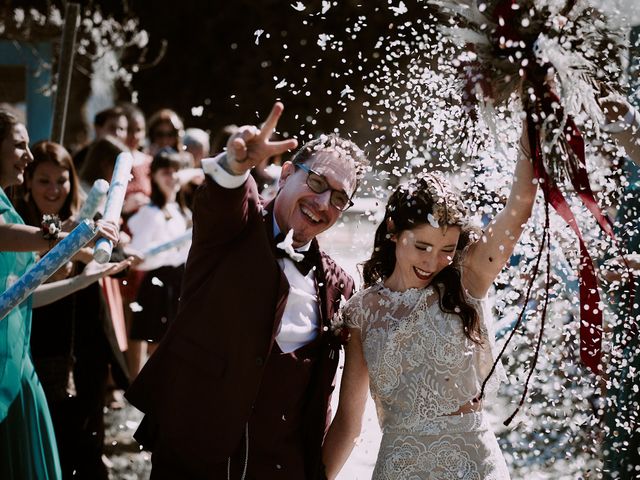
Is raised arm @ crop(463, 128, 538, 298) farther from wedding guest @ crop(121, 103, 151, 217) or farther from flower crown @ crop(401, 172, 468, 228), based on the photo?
wedding guest @ crop(121, 103, 151, 217)

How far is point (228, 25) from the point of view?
13797 mm

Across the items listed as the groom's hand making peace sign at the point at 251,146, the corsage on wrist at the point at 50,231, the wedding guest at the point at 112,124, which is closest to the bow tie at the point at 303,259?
the groom's hand making peace sign at the point at 251,146

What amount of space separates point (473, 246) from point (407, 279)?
250mm

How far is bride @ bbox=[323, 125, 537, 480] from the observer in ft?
11.3

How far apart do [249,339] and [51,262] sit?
2.34ft

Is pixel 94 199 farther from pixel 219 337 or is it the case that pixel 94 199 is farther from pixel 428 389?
pixel 428 389

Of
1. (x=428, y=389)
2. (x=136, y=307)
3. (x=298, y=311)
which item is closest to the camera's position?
(x=428, y=389)

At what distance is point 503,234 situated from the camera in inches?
133

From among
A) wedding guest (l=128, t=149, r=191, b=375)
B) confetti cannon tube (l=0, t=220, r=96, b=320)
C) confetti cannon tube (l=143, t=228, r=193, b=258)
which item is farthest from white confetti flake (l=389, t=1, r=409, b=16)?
wedding guest (l=128, t=149, r=191, b=375)

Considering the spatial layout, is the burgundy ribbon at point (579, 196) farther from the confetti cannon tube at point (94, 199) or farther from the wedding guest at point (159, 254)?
the wedding guest at point (159, 254)

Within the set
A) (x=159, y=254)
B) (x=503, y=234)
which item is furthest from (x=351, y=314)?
(x=159, y=254)

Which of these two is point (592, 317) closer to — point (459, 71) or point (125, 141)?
point (459, 71)

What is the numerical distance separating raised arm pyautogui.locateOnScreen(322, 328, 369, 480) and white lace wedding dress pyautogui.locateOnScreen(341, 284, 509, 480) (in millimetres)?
61

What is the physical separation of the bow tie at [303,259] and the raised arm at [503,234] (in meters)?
0.51
